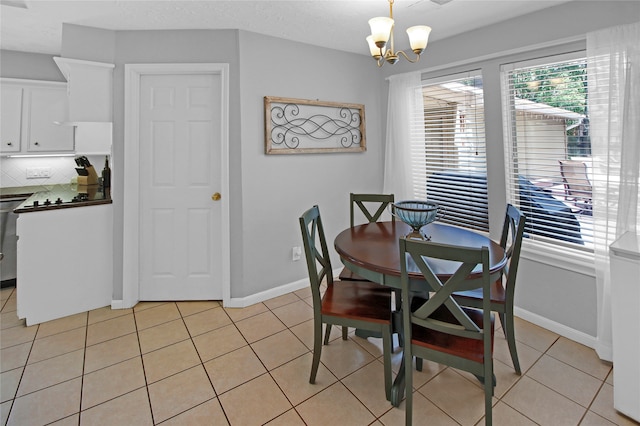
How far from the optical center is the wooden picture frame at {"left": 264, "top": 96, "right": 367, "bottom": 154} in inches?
118

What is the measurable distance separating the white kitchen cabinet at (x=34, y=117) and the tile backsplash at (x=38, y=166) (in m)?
0.23

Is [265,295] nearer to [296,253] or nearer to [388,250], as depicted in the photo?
[296,253]

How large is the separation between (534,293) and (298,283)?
209cm

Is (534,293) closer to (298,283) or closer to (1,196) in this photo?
(298,283)

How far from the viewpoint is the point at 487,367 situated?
4.67ft

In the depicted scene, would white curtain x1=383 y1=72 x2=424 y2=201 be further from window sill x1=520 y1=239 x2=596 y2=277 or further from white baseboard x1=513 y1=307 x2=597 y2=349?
white baseboard x1=513 y1=307 x2=597 y2=349

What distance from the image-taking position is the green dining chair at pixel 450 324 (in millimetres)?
1395

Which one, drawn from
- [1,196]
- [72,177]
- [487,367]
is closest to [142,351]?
[487,367]

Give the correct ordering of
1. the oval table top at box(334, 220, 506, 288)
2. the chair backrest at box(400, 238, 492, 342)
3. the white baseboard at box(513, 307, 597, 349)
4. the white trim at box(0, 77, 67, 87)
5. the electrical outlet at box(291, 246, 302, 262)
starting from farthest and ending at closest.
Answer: the white trim at box(0, 77, 67, 87), the electrical outlet at box(291, 246, 302, 262), the white baseboard at box(513, 307, 597, 349), the oval table top at box(334, 220, 506, 288), the chair backrest at box(400, 238, 492, 342)

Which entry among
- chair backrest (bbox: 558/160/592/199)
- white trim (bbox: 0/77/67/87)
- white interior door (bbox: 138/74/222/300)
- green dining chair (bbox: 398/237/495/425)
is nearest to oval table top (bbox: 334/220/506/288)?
green dining chair (bbox: 398/237/495/425)

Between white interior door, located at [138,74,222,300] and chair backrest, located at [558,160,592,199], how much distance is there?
285 centimetres

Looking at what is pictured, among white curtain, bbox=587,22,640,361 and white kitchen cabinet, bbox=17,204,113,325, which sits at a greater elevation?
white curtain, bbox=587,22,640,361

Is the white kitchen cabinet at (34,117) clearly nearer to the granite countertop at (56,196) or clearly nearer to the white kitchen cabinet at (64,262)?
the granite countertop at (56,196)

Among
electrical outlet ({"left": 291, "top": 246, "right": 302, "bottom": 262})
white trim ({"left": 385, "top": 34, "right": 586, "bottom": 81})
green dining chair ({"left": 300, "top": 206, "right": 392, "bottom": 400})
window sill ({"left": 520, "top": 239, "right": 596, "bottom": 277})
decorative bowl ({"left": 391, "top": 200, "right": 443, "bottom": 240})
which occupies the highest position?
white trim ({"left": 385, "top": 34, "right": 586, "bottom": 81})
